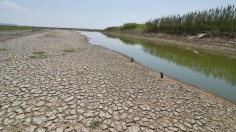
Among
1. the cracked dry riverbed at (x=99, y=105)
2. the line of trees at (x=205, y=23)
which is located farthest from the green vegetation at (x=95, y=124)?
the line of trees at (x=205, y=23)

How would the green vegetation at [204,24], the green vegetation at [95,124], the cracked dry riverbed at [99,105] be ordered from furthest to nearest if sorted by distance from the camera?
the green vegetation at [204,24], the cracked dry riverbed at [99,105], the green vegetation at [95,124]

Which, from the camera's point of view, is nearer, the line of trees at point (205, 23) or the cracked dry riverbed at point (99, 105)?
the cracked dry riverbed at point (99, 105)

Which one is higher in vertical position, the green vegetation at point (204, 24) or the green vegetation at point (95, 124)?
the green vegetation at point (204, 24)

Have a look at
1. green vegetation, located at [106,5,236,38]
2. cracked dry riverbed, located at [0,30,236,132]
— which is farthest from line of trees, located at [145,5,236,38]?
cracked dry riverbed, located at [0,30,236,132]

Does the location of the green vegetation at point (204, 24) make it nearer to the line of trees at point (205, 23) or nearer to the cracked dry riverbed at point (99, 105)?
the line of trees at point (205, 23)

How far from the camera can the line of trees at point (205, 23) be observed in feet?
92.7

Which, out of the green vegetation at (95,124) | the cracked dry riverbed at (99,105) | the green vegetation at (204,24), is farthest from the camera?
the green vegetation at (204,24)

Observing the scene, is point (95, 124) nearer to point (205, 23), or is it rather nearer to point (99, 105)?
point (99, 105)

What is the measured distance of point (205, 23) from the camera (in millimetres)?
34125

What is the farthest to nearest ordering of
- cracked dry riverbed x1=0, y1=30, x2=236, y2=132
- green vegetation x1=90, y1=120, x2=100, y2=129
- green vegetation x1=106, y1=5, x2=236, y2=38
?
green vegetation x1=106, y1=5, x2=236, y2=38 → cracked dry riverbed x1=0, y1=30, x2=236, y2=132 → green vegetation x1=90, y1=120, x2=100, y2=129

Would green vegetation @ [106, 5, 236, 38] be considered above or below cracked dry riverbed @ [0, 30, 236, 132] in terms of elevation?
above

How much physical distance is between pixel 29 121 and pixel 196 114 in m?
6.23

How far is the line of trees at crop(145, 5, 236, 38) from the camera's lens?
28.2 metres

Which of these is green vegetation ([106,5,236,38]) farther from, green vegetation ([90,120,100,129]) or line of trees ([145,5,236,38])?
green vegetation ([90,120,100,129])
